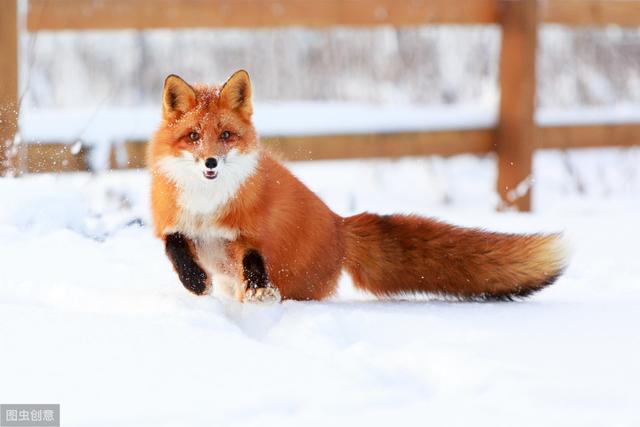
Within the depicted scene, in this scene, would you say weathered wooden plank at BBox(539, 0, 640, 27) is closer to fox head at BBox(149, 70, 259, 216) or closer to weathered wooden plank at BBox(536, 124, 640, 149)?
weathered wooden plank at BBox(536, 124, 640, 149)

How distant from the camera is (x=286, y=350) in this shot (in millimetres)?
2340

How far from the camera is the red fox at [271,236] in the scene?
2.95 m

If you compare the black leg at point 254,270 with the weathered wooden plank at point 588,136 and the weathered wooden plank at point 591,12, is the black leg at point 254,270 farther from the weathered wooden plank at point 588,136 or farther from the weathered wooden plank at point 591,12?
the weathered wooden plank at point 591,12

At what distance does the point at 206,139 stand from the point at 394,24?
3.08m

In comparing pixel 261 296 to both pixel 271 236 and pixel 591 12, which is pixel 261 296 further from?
pixel 591 12

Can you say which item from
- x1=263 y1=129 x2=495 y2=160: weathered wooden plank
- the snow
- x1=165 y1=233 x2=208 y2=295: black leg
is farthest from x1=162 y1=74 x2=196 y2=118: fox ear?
x1=263 y1=129 x2=495 y2=160: weathered wooden plank

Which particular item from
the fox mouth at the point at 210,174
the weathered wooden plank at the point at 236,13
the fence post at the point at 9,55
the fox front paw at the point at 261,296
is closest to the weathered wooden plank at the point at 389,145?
the fence post at the point at 9,55

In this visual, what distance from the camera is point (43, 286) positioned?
115 inches

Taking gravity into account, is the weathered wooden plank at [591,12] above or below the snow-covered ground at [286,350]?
above

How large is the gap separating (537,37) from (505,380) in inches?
168

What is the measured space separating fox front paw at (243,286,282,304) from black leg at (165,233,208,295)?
19cm

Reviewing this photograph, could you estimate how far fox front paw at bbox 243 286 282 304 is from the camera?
9.33 ft

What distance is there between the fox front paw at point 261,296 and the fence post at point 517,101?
11.1 feet

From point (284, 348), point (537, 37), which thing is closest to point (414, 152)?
point (537, 37)
